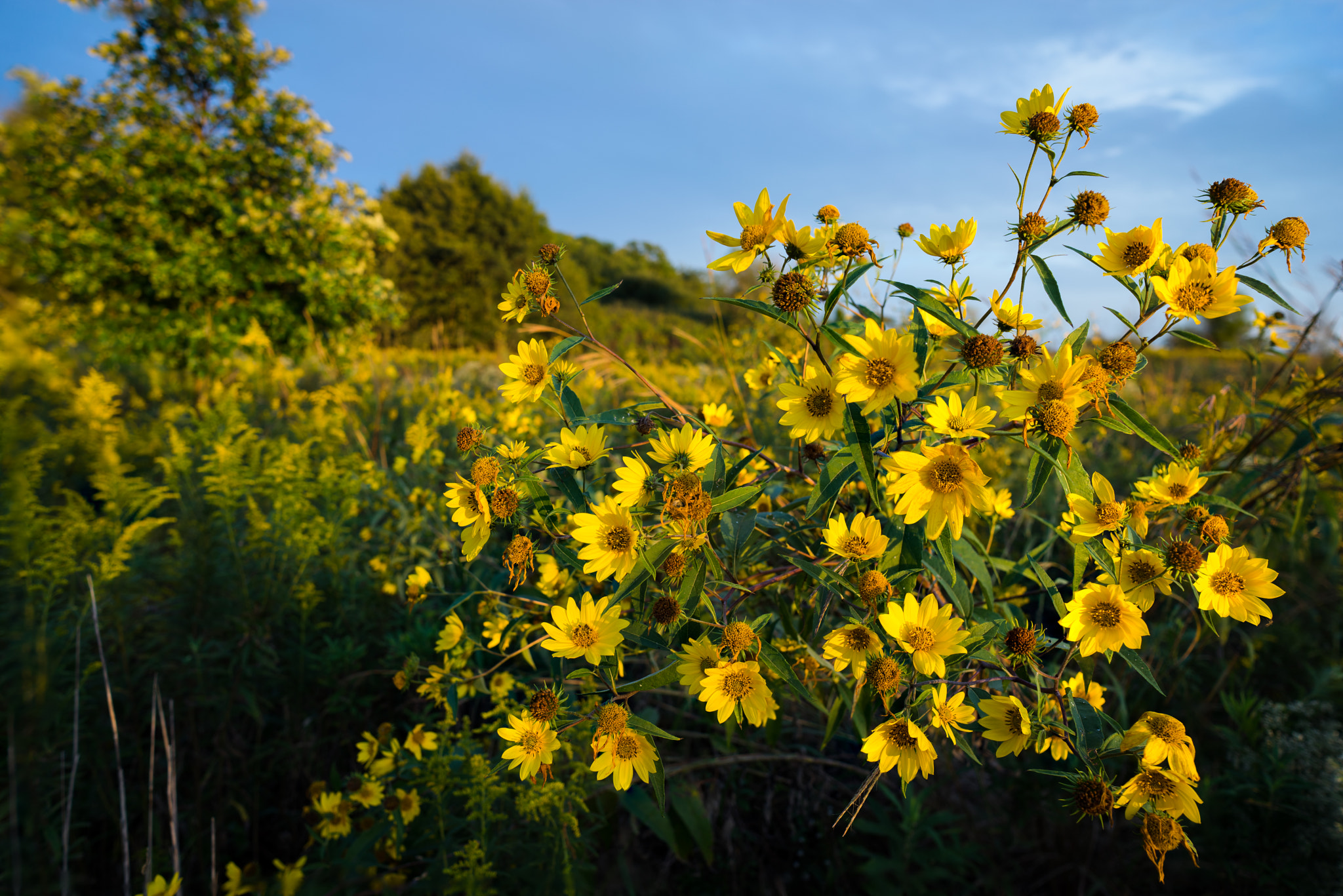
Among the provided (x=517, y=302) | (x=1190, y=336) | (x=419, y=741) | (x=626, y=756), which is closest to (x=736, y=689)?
(x=626, y=756)

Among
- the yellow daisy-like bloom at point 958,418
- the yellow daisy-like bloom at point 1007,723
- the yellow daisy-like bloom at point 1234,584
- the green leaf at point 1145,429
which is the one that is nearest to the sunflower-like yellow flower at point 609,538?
the yellow daisy-like bloom at point 958,418

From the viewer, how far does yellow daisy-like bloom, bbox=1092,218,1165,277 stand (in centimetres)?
80

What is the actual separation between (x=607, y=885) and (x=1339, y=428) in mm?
3746

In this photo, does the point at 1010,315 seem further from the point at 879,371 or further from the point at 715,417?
the point at 715,417

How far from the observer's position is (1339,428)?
2.87 meters

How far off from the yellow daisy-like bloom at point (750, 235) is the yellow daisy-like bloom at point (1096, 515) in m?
0.53

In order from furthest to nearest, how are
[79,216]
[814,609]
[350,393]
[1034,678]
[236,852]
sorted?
1. [79,216]
2. [350,393]
3. [236,852]
4. [814,609]
5. [1034,678]

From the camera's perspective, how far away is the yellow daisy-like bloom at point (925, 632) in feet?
2.61

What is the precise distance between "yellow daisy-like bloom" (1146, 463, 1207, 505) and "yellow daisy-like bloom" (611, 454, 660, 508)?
748 millimetres

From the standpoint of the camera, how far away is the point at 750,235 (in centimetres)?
85

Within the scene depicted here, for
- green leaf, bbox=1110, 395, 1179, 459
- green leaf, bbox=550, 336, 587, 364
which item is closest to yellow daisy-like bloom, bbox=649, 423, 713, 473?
green leaf, bbox=550, 336, 587, 364

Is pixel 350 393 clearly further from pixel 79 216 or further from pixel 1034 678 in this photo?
pixel 79 216

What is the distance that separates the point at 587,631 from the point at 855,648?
1.26 ft

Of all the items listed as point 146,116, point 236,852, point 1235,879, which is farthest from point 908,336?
point 146,116
